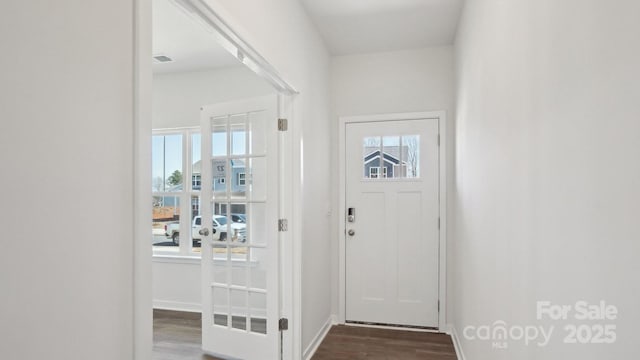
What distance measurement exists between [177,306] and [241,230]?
197cm

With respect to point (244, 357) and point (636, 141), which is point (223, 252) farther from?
point (636, 141)

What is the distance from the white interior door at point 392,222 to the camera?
140 inches

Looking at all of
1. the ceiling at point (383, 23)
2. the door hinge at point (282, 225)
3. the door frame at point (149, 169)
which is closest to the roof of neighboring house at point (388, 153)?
the ceiling at point (383, 23)

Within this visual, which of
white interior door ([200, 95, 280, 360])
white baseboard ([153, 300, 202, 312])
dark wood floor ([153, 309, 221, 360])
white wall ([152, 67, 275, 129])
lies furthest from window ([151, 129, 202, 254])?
white interior door ([200, 95, 280, 360])

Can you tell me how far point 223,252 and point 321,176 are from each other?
1.09 meters

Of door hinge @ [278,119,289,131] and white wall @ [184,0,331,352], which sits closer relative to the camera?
white wall @ [184,0,331,352]

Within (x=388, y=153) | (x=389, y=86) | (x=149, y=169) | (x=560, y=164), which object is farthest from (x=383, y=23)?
(x=149, y=169)

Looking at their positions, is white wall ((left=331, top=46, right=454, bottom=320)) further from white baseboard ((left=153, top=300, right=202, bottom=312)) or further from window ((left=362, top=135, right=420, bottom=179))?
white baseboard ((left=153, top=300, right=202, bottom=312))

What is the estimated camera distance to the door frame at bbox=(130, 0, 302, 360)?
42.3 inches

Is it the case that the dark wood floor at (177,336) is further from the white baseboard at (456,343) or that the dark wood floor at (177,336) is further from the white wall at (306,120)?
the white baseboard at (456,343)

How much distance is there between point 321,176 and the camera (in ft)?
10.9

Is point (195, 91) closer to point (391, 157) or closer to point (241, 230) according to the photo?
point (241, 230)

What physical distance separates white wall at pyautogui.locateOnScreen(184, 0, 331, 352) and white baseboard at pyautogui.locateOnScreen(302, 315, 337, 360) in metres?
0.05

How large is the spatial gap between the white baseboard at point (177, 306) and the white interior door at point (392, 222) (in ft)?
5.68
